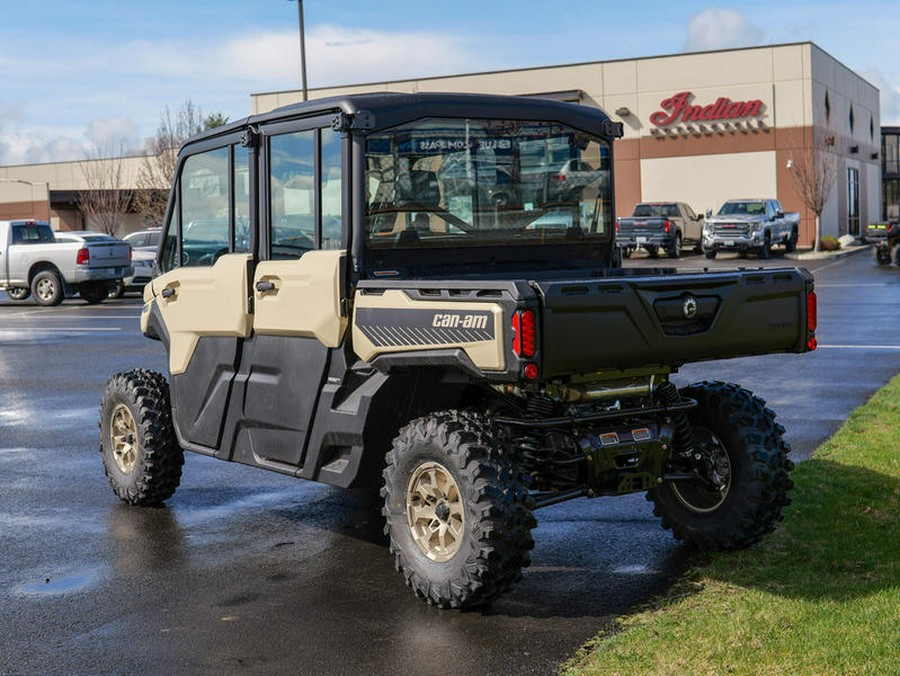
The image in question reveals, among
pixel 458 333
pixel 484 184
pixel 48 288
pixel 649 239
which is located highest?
pixel 649 239

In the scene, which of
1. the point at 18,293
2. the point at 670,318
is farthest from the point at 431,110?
the point at 18,293

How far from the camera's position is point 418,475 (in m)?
5.98

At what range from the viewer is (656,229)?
139 feet

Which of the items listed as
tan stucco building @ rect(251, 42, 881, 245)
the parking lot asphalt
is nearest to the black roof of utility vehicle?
A: the parking lot asphalt

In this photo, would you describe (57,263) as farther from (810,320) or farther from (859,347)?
(810,320)

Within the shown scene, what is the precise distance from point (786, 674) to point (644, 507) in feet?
10.5

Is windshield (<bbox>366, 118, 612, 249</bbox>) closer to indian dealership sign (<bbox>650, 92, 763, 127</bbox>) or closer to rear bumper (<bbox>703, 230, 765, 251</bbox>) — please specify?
rear bumper (<bbox>703, 230, 765, 251</bbox>)

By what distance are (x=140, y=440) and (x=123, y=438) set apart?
403mm

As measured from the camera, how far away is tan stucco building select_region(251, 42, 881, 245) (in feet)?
173

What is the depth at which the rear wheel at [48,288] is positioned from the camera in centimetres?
2962

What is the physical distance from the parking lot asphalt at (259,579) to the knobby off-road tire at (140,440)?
0.58ft

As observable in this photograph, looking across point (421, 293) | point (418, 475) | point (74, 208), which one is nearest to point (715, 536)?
point (418, 475)

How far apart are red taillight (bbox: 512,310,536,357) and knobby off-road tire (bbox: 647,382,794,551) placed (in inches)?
66.6

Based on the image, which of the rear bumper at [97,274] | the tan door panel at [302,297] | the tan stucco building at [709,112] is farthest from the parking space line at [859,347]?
the tan stucco building at [709,112]
